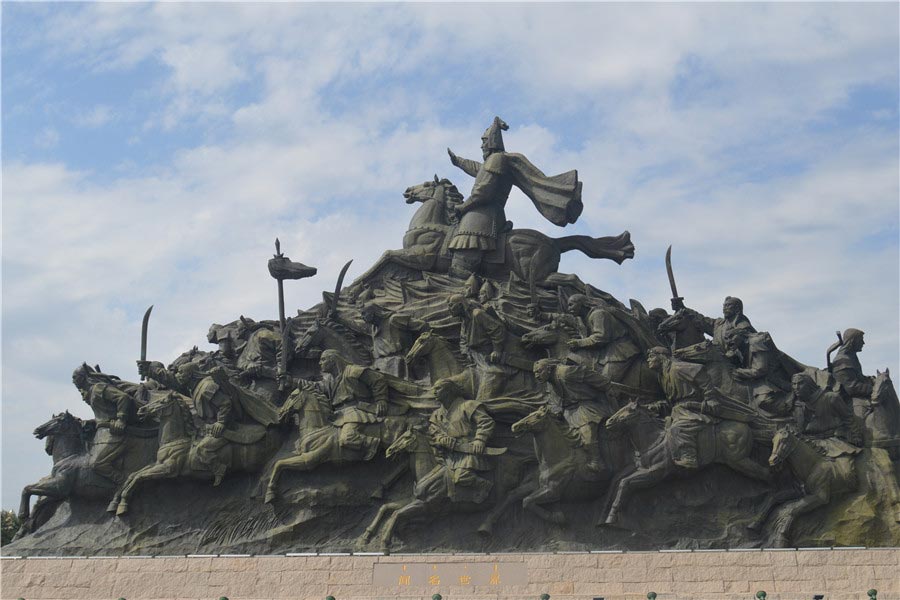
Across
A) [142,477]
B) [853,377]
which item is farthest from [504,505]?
[853,377]

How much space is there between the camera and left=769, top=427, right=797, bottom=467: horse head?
16078mm

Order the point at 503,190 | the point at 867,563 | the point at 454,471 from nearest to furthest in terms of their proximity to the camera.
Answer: the point at 867,563 → the point at 454,471 → the point at 503,190

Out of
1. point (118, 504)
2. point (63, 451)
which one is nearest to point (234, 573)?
point (118, 504)

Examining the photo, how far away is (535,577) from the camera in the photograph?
15.4 meters

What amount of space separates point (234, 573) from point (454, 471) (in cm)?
324

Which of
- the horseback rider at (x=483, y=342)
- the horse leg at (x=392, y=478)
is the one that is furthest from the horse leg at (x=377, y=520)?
the horseback rider at (x=483, y=342)

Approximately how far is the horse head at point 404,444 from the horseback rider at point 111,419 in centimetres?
405

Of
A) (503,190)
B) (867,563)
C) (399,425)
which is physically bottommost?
(867,563)

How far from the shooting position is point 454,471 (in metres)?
16.2

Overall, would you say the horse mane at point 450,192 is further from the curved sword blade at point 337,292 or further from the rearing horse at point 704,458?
the rearing horse at point 704,458

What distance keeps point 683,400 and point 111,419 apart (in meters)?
8.44

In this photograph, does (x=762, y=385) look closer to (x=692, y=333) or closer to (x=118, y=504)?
(x=692, y=333)

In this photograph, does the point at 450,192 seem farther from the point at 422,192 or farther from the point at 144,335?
the point at 144,335

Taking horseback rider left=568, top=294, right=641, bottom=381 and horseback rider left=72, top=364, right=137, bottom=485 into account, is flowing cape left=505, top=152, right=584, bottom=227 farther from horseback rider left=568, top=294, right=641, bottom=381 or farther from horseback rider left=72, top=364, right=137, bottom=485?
horseback rider left=72, top=364, right=137, bottom=485
